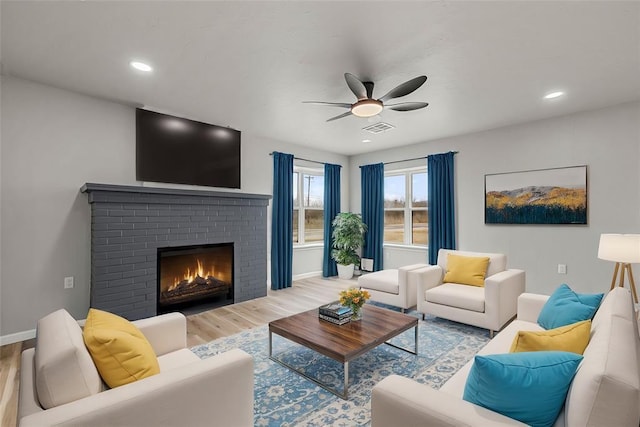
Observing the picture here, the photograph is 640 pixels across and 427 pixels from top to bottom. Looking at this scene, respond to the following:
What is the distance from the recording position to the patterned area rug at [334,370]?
78.3 inches

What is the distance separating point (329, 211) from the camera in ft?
20.8

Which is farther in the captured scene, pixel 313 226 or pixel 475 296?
pixel 313 226

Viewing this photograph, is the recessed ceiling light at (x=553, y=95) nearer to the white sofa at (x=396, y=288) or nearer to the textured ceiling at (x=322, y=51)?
the textured ceiling at (x=322, y=51)

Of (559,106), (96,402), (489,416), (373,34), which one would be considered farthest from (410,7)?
(559,106)

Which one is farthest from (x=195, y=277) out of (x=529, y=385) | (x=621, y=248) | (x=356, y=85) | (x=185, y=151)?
(x=621, y=248)

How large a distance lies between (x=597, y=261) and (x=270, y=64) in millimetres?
4613

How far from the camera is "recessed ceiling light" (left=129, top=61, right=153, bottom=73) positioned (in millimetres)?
2740

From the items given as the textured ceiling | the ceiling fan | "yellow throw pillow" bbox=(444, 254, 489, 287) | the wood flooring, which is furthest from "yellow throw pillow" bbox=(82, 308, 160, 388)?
"yellow throw pillow" bbox=(444, 254, 489, 287)

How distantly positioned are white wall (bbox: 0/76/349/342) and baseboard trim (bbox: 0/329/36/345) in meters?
0.02

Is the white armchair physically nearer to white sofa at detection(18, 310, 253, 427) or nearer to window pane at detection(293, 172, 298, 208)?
white sofa at detection(18, 310, 253, 427)

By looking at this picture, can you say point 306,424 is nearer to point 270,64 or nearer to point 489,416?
point 489,416

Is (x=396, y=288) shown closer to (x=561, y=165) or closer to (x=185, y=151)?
(x=561, y=165)

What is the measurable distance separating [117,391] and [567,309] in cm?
248

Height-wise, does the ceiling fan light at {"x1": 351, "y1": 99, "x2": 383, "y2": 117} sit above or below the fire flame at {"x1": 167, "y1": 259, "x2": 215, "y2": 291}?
above
